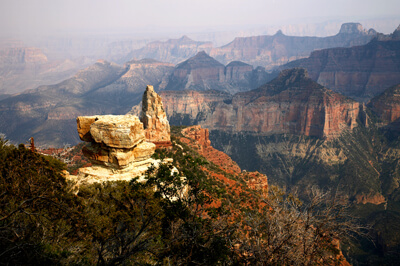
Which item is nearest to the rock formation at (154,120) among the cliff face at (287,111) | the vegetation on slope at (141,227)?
the vegetation on slope at (141,227)

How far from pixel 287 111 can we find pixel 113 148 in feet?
470

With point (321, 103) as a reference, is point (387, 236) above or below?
below

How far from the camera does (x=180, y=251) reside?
40.8 ft

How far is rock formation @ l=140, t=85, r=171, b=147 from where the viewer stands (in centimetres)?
3778

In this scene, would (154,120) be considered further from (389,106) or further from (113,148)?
(389,106)

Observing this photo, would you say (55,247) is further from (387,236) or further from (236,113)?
(236,113)

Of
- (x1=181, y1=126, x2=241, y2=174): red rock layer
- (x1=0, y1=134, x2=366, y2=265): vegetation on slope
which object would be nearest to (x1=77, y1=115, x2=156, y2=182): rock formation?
(x1=0, y1=134, x2=366, y2=265): vegetation on slope

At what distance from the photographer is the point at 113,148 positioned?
62.5ft

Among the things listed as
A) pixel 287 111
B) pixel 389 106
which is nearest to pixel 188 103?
pixel 287 111

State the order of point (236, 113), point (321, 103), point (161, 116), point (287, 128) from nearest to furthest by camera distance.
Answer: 1. point (161, 116)
2. point (321, 103)
3. point (287, 128)
4. point (236, 113)

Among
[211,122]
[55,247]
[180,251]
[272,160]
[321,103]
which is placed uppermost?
[55,247]

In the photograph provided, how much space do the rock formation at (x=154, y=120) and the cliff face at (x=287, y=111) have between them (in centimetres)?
11784

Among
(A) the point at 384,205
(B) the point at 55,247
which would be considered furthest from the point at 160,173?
(A) the point at 384,205

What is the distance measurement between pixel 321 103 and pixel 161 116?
392 feet
